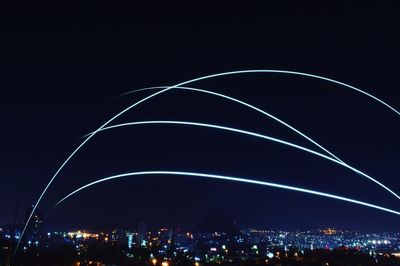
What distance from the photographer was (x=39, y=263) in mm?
30078

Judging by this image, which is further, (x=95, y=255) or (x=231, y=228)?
(x=231, y=228)

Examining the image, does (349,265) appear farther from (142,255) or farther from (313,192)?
(313,192)

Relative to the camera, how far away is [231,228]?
188250 mm

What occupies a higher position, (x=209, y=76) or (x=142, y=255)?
(x=142, y=255)

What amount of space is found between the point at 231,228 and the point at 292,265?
149169mm

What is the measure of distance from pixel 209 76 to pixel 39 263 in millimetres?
23022

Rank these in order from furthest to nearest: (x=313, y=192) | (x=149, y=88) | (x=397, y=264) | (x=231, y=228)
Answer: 1. (x=231, y=228)
2. (x=397, y=264)
3. (x=149, y=88)
4. (x=313, y=192)

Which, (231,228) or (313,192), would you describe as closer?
(313,192)

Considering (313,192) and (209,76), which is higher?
(209,76)

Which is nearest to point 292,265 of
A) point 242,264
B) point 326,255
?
point 242,264

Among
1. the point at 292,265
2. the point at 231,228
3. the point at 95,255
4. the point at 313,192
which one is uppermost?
the point at 231,228

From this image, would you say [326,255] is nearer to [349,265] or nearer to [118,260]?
[349,265]

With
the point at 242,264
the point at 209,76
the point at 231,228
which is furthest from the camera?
the point at 231,228

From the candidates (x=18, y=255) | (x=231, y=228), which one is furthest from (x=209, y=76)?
(x=231, y=228)
